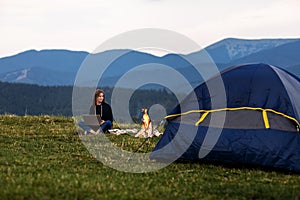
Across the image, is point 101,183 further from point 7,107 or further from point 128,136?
point 7,107

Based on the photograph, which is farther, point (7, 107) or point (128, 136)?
point (7, 107)

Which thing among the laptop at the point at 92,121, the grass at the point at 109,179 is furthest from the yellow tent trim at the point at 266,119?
the laptop at the point at 92,121

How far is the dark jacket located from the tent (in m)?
6.66

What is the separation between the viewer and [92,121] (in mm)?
19500

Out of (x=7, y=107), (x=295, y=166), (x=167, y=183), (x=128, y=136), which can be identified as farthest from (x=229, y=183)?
Answer: (x=7, y=107)

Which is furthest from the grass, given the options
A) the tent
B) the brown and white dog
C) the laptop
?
the laptop

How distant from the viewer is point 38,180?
364 inches

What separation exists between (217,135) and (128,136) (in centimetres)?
654

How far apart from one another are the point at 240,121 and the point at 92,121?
838cm

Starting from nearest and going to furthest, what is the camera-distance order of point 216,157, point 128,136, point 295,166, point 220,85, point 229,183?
point 229,183 < point 295,166 < point 216,157 < point 220,85 < point 128,136

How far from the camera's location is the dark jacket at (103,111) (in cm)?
1986

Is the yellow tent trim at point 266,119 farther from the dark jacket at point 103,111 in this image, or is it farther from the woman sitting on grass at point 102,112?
the dark jacket at point 103,111

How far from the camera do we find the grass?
8.52 m

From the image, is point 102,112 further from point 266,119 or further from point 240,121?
point 266,119
